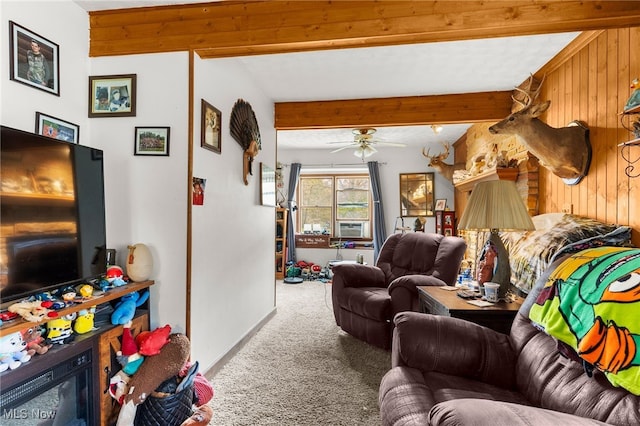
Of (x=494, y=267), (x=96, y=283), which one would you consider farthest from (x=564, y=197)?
(x=96, y=283)

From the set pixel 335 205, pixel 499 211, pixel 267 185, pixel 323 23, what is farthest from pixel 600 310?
pixel 335 205

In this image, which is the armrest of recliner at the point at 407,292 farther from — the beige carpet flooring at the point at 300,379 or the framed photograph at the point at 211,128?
the framed photograph at the point at 211,128

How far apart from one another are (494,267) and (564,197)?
1.18m

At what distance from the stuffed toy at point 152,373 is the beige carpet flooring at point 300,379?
411 millimetres

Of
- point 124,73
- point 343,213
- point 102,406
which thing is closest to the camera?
point 102,406

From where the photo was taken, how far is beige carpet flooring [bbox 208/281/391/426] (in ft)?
6.22

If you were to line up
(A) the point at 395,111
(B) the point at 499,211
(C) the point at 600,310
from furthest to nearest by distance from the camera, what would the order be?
(A) the point at 395,111 < (B) the point at 499,211 < (C) the point at 600,310

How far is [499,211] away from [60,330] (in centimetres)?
227

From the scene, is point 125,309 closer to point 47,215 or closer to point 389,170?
point 47,215

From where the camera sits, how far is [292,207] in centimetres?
634

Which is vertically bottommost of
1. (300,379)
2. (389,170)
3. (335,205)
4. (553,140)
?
(300,379)

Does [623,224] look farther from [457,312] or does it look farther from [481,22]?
[481,22]

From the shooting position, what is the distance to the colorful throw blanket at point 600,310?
0.98 m

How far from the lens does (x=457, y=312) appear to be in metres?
1.84
